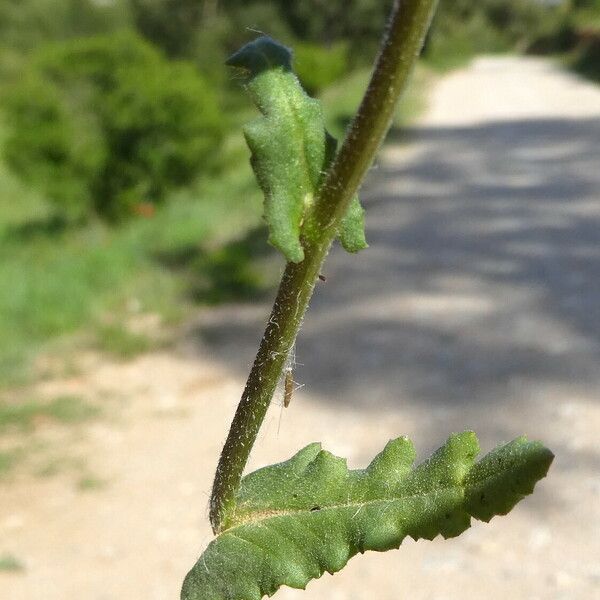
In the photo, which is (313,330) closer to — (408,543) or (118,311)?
(118,311)

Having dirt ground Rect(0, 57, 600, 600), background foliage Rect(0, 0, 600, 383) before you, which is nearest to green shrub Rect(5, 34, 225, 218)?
background foliage Rect(0, 0, 600, 383)

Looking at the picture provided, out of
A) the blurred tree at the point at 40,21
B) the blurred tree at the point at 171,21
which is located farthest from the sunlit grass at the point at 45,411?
the blurred tree at the point at 40,21

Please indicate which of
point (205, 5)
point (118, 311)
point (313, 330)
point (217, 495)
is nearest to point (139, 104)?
point (118, 311)

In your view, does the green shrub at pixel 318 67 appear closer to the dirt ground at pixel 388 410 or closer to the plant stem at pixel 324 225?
the dirt ground at pixel 388 410

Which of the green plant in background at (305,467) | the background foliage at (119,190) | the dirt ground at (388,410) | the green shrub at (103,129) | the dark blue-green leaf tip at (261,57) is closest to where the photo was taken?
the green plant in background at (305,467)

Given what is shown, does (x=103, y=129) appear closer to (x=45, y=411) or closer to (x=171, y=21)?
(x=45, y=411)
